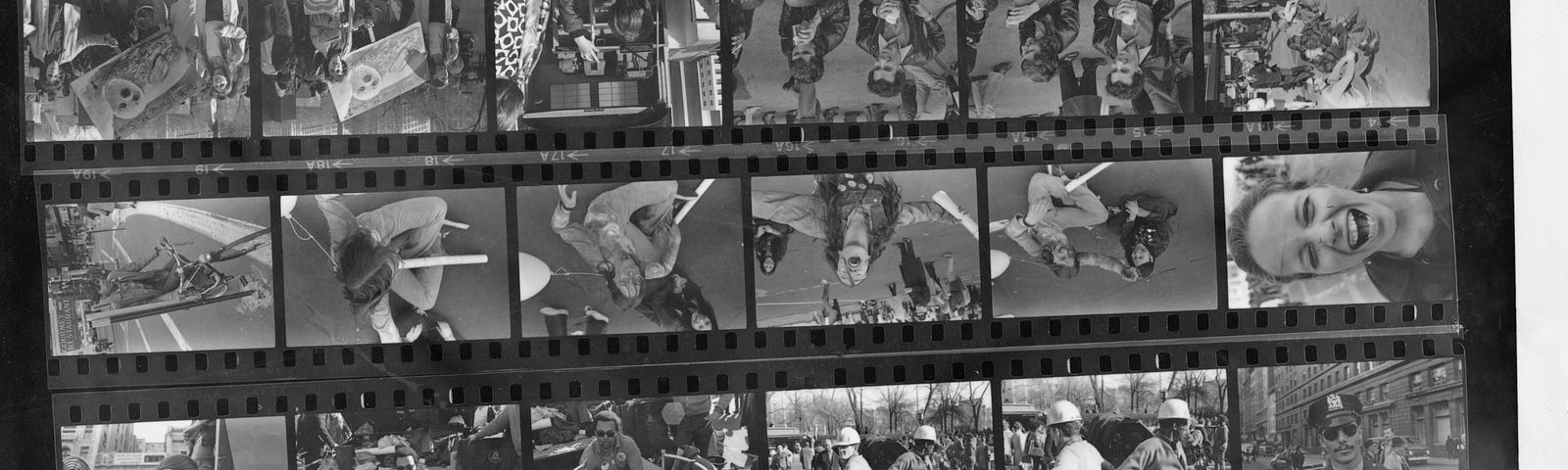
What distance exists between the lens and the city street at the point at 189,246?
2977 mm

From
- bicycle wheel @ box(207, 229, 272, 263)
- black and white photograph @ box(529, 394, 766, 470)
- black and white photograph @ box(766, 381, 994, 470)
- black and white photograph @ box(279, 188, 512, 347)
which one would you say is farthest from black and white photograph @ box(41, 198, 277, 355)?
black and white photograph @ box(766, 381, 994, 470)

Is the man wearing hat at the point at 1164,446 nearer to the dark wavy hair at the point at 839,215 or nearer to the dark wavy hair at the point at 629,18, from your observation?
the dark wavy hair at the point at 839,215

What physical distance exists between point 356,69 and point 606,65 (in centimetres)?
86

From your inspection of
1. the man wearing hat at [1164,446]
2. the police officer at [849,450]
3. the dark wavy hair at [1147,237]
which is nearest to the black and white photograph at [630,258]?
the police officer at [849,450]

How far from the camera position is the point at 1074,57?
3051 mm

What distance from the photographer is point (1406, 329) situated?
3.15 meters

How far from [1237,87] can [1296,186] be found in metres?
0.41

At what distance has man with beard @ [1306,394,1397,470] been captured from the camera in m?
3.15

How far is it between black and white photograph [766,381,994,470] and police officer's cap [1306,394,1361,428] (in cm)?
120

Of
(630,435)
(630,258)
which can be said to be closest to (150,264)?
(630,258)

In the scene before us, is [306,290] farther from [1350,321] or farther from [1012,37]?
A: [1350,321]

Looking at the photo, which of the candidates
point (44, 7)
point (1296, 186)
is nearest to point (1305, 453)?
point (1296, 186)

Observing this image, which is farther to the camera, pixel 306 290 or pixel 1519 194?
pixel 1519 194

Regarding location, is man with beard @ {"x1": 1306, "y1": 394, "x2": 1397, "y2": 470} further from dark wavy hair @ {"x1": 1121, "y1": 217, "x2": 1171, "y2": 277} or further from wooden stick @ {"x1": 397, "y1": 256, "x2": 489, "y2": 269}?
wooden stick @ {"x1": 397, "y1": 256, "x2": 489, "y2": 269}
